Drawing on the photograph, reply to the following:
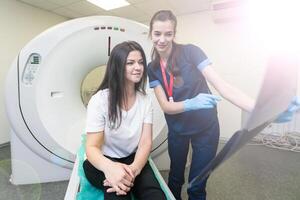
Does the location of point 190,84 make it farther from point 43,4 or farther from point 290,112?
point 43,4

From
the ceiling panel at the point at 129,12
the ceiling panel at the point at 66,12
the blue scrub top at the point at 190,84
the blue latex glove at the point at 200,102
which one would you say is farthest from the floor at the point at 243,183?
the ceiling panel at the point at 129,12

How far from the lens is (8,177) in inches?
71.1

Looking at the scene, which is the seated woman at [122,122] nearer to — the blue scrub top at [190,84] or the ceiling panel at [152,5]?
the blue scrub top at [190,84]

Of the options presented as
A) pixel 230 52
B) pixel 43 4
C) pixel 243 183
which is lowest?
pixel 243 183

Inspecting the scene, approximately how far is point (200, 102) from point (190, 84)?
13cm

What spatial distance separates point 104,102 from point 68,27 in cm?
67

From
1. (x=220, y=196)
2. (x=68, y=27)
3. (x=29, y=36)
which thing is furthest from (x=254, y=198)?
(x=29, y=36)

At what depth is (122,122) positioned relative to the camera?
1.04 metres

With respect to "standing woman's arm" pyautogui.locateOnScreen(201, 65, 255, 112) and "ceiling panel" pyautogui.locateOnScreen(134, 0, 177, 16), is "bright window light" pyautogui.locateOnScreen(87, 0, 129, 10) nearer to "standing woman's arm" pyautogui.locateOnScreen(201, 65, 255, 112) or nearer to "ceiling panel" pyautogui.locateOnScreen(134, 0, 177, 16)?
"ceiling panel" pyautogui.locateOnScreen(134, 0, 177, 16)

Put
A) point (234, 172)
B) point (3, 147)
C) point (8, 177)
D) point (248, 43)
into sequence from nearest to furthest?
1. point (8, 177)
2. point (234, 172)
3. point (3, 147)
4. point (248, 43)

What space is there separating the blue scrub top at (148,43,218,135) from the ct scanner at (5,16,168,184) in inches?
17.0

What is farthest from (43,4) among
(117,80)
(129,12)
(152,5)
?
(117,80)

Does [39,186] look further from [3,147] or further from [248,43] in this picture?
[248,43]

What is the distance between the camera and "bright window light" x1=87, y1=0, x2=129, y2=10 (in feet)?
9.18
